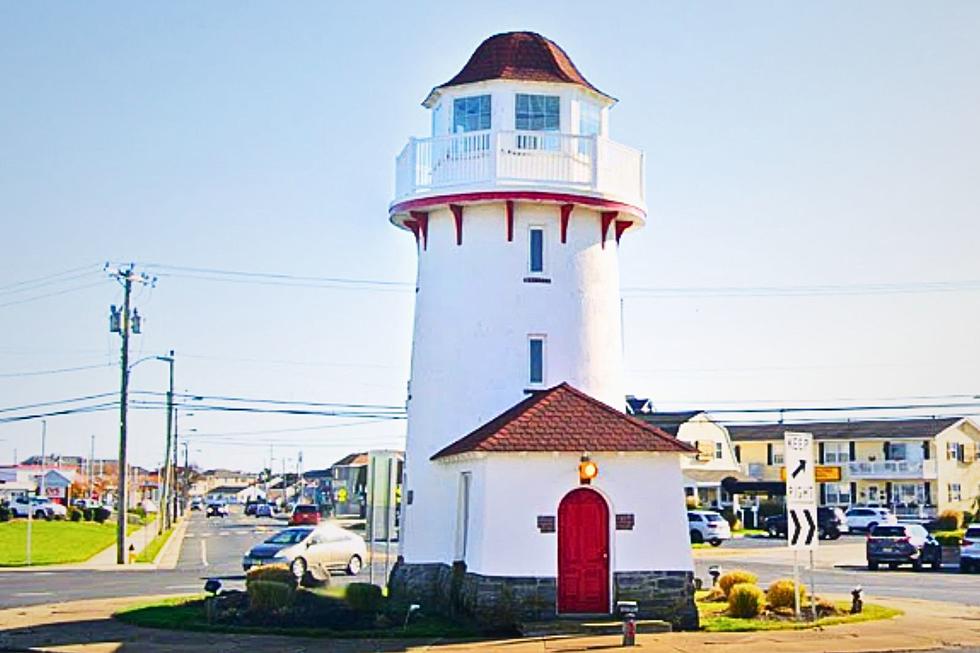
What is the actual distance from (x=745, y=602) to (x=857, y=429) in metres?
70.9

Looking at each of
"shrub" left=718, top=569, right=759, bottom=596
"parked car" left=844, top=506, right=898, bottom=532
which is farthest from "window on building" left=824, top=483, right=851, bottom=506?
"shrub" left=718, top=569, right=759, bottom=596

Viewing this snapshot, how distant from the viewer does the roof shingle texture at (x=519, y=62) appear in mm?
26781

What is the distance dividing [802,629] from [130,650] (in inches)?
436

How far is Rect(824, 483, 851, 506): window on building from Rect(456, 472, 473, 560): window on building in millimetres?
71064

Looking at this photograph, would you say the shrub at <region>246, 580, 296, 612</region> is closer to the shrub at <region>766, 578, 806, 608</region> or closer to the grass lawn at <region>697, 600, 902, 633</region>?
the grass lawn at <region>697, 600, 902, 633</region>

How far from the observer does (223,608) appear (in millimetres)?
23922

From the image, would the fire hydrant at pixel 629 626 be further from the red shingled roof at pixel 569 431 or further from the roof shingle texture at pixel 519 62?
the roof shingle texture at pixel 519 62

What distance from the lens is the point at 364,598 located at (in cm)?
2423

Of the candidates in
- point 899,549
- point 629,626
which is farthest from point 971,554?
point 629,626

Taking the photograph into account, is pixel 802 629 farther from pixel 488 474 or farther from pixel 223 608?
→ pixel 223 608

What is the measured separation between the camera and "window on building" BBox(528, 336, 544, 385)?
85.3 ft

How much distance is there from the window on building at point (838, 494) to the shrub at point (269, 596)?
7319 cm

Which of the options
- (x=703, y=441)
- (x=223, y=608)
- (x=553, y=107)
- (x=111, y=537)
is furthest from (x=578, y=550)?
(x=703, y=441)

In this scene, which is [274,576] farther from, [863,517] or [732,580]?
A: [863,517]
